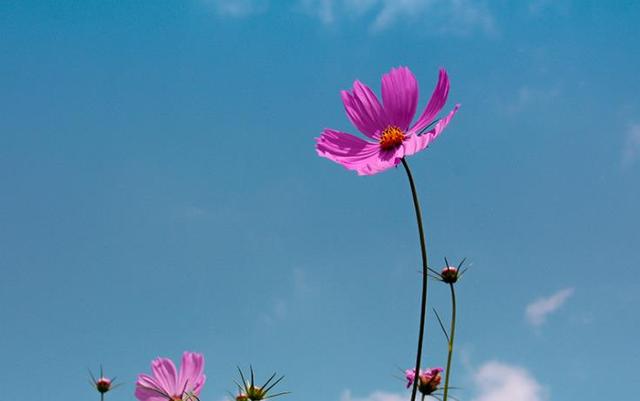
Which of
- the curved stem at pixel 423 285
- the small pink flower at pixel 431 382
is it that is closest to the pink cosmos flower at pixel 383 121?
the curved stem at pixel 423 285

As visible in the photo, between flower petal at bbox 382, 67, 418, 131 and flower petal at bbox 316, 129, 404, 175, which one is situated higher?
flower petal at bbox 382, 67, 418, 131

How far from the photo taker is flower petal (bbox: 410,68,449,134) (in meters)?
1.22

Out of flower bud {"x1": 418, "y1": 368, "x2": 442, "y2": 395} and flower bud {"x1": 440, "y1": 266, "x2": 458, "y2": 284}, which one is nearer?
flower bud {"x1": 440, "y1": 266, "x2": 458, "y2": 284}

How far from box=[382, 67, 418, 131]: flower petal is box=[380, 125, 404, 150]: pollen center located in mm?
14

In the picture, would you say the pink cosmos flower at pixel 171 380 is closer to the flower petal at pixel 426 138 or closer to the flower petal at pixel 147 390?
the flower petal at pixel 147 390

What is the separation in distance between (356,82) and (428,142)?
0.38 meters

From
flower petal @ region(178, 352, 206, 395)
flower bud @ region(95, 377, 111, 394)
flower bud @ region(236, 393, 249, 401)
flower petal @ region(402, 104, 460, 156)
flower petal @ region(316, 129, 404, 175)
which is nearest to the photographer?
flower petal @ region(402, 104, 460, 156)

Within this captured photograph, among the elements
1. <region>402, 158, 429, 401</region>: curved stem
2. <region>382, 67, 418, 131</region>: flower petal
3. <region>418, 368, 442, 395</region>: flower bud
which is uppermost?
<region>382, 67, 418, 131</region>: flower petal

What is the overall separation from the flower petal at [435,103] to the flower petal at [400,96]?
42mm

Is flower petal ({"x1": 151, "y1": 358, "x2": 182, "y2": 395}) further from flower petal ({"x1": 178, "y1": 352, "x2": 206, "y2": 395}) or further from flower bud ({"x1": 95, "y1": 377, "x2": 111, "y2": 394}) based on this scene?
flower bud ({"x1": 95, "y1": 377, "x2": 111, "y2": 394})

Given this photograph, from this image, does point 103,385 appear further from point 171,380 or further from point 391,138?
point 391,138

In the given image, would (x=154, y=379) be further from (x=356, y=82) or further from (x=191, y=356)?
(x=356, y=82)

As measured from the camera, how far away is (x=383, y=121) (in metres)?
1.43

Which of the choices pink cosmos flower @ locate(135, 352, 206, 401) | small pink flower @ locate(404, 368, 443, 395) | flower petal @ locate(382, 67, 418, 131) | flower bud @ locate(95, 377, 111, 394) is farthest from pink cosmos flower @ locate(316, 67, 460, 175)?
flower bud @ locate(95, 377, 111, 394)
